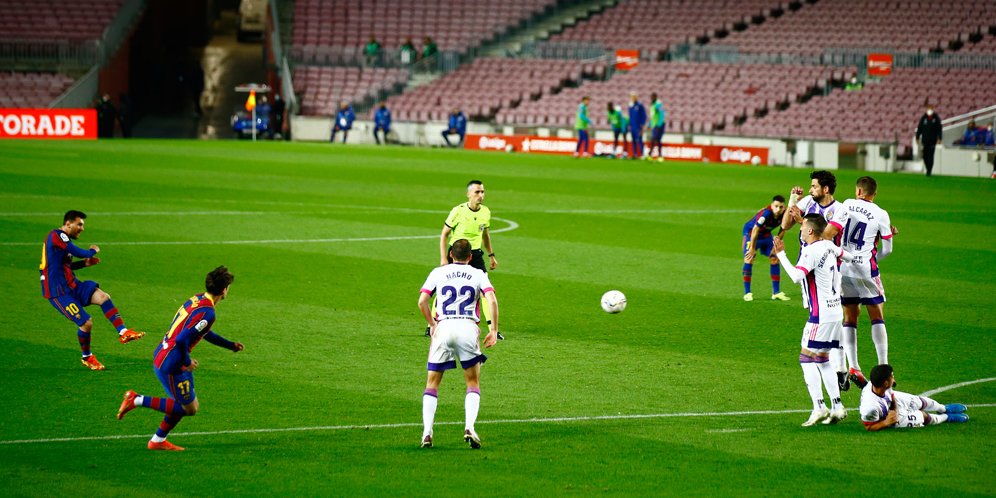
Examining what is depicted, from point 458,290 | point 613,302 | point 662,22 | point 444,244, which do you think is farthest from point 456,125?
point 458,290

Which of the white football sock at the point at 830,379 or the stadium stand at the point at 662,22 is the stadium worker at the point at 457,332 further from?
the stadium stand at the point at 662,22

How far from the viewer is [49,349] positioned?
14.1 meters

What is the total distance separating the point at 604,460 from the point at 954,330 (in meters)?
7.43

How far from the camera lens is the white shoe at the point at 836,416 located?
11.1m

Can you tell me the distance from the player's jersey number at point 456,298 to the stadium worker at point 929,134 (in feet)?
92.4

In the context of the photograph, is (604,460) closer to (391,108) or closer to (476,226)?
(476,226)

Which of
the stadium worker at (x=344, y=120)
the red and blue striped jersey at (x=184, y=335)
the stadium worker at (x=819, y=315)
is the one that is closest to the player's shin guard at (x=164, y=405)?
the red and blue striped jersey at (x=184, y=335)

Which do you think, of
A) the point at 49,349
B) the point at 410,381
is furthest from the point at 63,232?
the point at 410,381

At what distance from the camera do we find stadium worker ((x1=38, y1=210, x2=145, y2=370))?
13.3 meters

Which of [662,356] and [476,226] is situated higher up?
[476,226]

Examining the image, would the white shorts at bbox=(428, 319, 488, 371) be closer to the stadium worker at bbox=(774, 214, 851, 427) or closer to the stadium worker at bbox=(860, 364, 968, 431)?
the stadium worker at bbox=(774, 214, 851, 427)

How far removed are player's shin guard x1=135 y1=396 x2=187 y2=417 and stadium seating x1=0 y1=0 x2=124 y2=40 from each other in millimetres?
44267

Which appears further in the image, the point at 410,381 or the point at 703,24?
the point at 703,24

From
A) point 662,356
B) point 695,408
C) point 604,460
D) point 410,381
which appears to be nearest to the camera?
point 604,460
